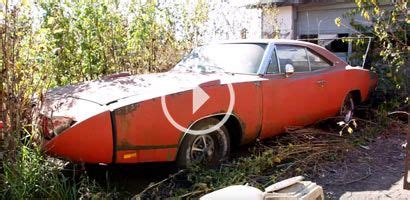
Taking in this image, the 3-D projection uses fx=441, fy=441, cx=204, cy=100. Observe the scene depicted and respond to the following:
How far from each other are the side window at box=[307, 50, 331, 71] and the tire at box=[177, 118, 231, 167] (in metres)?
2.03

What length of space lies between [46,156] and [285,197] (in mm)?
2480

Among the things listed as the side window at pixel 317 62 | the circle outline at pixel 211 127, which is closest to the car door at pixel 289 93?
the side window at pixel 317 62

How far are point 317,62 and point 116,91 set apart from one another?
3.15 metres

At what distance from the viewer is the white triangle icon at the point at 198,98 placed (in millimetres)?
4352

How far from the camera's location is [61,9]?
6.71 meters

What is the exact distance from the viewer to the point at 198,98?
14.4 ft

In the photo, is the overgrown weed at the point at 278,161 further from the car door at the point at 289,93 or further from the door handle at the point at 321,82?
the door handle at the point at 321,82

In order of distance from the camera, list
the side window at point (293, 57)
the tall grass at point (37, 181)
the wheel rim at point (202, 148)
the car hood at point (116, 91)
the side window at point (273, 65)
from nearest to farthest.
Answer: the tall grass at point (37, 181) → the car hood at point (116, 91) → the wheel rim at point (202, 148) → the side window at point (273, 65) → the side window at point (293, 57)

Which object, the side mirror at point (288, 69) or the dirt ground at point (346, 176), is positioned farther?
the side mirror at point (288, 69)

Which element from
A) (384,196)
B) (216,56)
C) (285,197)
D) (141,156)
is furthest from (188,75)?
(285,197)

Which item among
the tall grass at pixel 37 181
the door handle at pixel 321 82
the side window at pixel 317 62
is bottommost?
the tall grass at pixel 37 181

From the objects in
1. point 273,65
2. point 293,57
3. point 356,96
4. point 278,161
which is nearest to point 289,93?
point 273,65

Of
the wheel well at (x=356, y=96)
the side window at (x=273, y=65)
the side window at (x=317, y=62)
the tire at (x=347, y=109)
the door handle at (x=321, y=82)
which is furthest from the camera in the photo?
the wheel well at (x=356, y=96)

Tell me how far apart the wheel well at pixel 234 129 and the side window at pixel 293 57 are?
1056mm
